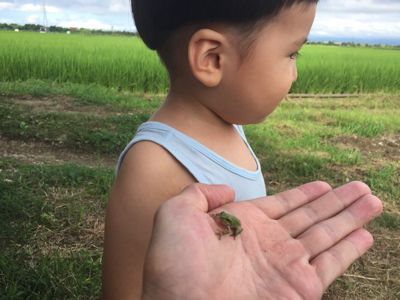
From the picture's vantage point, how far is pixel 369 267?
2.37 metres

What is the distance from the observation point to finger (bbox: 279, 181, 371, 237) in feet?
4.26

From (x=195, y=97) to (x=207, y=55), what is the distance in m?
0.17

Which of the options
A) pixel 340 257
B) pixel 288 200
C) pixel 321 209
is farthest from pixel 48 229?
pixel 340 257

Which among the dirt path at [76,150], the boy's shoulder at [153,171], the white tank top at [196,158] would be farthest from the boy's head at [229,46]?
the dirt path at [76,150]

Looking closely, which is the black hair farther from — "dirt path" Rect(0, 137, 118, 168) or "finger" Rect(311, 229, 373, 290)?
"dirt path" Rect(0, 137, 118, 168)

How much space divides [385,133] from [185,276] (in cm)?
495

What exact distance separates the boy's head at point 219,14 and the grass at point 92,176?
55.7 inches

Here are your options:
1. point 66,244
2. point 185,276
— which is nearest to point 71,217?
point 66,244

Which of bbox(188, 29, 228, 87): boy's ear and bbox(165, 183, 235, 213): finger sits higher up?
bbox(188, 29, 228, 87): boy's ear

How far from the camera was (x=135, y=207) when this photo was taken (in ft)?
3.73

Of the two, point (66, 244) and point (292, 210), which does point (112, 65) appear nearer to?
point (66, 244)

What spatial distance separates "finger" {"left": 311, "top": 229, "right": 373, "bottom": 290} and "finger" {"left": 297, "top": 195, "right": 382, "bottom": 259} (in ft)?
0.08

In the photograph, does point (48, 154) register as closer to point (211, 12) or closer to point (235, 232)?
point (211, 12)

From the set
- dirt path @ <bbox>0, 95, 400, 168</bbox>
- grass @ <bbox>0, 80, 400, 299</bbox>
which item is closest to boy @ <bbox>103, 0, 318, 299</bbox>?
grass @ <bbox>0, 80, 400, 299</bbox>
